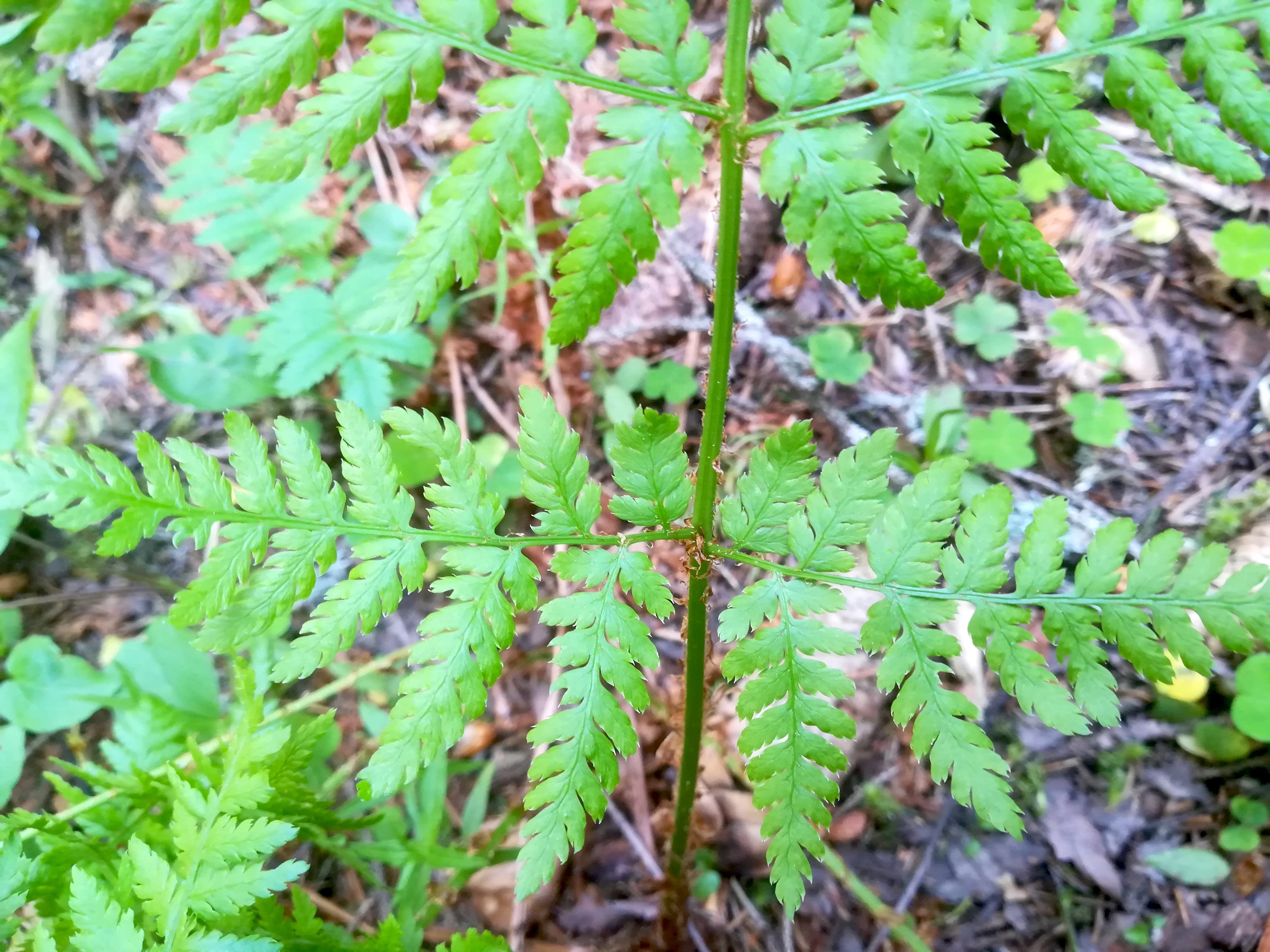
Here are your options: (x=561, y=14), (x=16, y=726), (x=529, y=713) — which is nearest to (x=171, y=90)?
(x=16, y=726)

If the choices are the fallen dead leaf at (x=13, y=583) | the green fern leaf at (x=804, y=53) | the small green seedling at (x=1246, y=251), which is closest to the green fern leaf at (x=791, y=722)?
the green fern leaf at (x=804, y=53)

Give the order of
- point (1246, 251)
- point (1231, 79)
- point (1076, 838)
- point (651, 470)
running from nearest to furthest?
point (1231, 79) → point (651, 470) → point (1076, 838) → point (1246, 251)

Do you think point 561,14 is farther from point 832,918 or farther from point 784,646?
point 832,918

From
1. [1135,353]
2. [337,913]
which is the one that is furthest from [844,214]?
[337,913]

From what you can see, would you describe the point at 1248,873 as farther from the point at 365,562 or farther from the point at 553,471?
the point at 365,562

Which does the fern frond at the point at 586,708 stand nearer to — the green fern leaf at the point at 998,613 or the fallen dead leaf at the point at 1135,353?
the green fern leaf at the point at 998,613

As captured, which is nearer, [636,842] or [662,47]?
[662,47]
